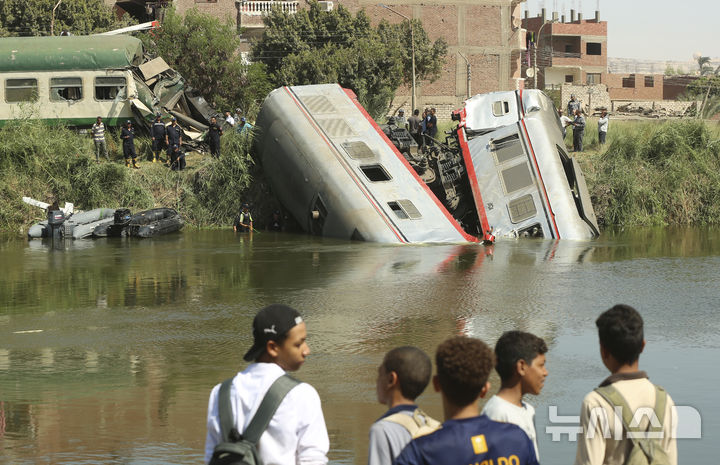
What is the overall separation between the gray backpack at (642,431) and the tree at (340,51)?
50.7 m

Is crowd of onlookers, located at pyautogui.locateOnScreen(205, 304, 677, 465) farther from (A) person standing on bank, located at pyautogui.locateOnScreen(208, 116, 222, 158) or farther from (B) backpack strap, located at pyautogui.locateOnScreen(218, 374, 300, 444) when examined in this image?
(A) person standing on bank, located at pyautogui.locateOnScreen(208, 116, 222, 158)

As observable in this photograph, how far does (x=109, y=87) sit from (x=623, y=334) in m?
30.8

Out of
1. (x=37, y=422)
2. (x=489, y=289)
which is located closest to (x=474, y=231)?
(x=489, y=289)

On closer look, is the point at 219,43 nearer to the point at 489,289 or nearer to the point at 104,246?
the point at 104,246

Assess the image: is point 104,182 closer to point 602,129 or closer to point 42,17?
point 602,129

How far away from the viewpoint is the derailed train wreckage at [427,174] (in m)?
25.5

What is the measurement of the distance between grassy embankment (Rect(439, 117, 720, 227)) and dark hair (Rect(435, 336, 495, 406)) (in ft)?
89.8

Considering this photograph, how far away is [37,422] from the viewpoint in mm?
10258

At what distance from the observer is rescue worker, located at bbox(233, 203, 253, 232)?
30.4 meters

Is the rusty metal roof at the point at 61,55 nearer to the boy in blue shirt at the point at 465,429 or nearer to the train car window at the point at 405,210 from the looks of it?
the train car window at the point at 405,210

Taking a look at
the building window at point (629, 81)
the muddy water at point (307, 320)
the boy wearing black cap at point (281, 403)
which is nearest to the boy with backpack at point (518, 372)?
the boy wearing black cap at point (281, 403)

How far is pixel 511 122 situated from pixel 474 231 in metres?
3.61

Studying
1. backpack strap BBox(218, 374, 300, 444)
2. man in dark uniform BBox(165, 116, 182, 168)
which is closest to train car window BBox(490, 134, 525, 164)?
man in dark uniform BBox(165, 116, 182, 168)

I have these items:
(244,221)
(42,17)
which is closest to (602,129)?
(244,221)
